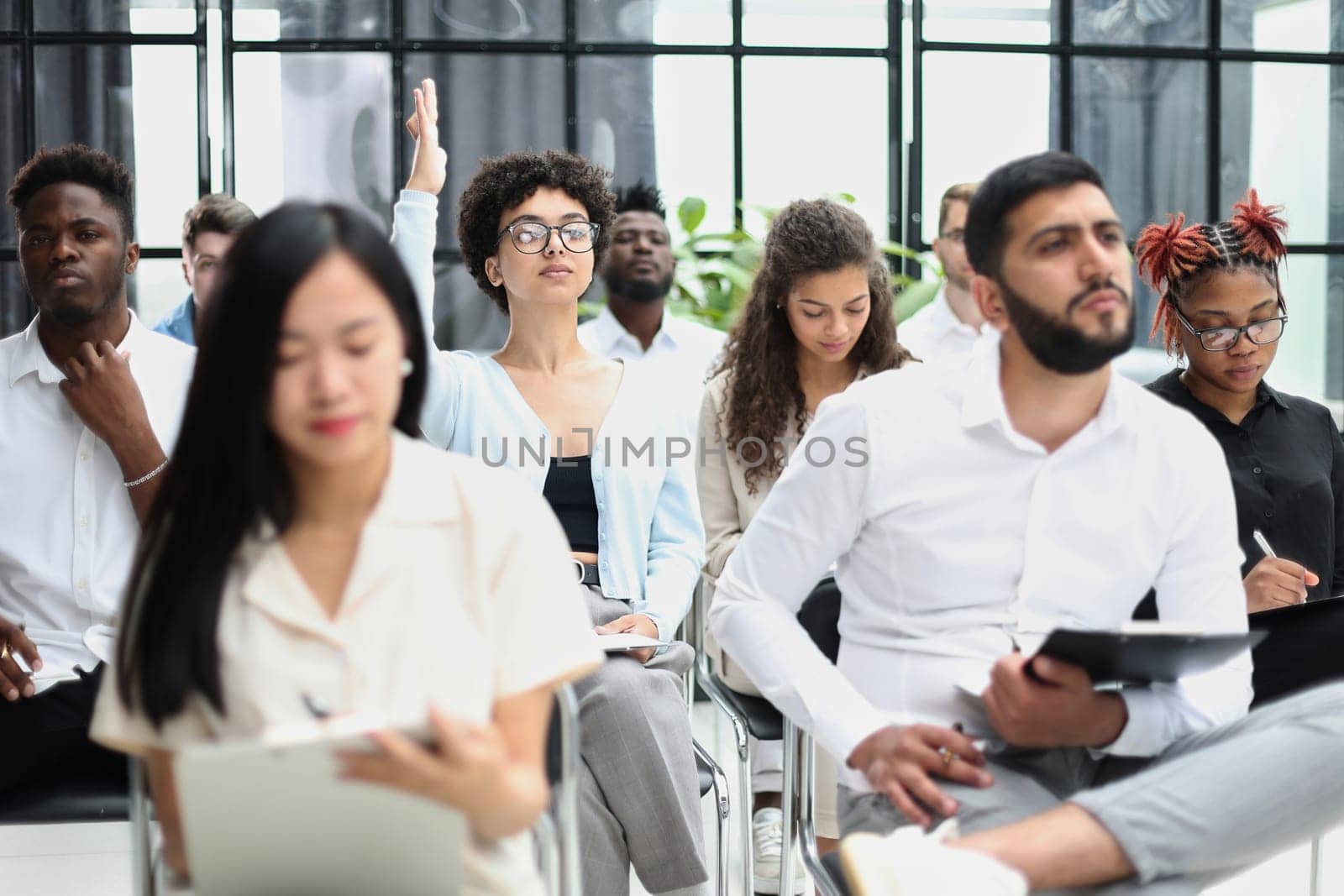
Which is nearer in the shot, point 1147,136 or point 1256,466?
point 1256,466

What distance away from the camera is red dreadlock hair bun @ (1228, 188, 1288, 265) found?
259 centimetres

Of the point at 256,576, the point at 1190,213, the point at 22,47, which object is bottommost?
the point at 256,576

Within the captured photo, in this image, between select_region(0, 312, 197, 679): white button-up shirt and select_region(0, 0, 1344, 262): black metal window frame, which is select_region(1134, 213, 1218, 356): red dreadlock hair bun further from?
select_region(0, 0, 1344, 262): black metal window frame

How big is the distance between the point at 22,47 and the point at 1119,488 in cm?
401

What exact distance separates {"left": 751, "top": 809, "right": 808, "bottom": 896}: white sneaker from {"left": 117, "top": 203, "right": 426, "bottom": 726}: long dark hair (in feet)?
6.34

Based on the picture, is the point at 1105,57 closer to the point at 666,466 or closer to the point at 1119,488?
the point at 666,466

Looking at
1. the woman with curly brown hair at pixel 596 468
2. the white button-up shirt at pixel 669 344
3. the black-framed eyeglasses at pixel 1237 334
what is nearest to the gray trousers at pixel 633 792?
the woman with curly brown hair at pixel 596 468

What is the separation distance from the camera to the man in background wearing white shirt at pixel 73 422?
7.99ft

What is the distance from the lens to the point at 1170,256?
263 centimetres

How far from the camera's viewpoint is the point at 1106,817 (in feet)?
5.28

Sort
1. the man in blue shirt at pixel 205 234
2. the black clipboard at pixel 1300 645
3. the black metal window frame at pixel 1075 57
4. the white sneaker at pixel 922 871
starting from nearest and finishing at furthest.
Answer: the white sneaker at pixel 922 871 → the black clipboard at pixel 1300 645 → the man in blue shirt at pixel 205 234 → the black metal window frame at pixel 1075 57

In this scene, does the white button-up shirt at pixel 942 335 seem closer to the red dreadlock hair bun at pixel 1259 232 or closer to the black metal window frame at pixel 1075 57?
the black metal window frame at pixel 1075 57

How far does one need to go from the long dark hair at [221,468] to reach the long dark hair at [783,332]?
5.66 ft

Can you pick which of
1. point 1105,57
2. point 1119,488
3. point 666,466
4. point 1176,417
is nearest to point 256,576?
point 1119,488
